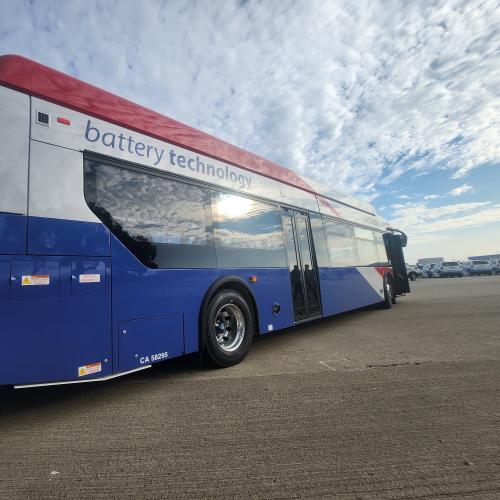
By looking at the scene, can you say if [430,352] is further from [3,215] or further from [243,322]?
[3,215]

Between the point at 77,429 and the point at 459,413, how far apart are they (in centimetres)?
352

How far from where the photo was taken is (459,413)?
329 cm

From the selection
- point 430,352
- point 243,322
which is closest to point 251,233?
point 243,322

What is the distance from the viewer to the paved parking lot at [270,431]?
7.55 feet

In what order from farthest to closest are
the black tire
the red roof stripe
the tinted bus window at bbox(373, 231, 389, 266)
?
the black tire, the tinted bus window at bbox(373, 231, 389, 266), the red roof stripe

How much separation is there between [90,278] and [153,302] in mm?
823

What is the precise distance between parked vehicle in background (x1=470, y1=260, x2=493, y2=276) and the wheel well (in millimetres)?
44105

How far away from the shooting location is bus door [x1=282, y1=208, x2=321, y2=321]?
676cm

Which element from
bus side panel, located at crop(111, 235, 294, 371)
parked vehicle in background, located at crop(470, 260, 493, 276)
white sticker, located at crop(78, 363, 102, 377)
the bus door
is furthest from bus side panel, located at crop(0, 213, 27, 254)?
parked vehicle in background, located at crop(470, 260, 493, 276)

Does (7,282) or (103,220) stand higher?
(103,220)

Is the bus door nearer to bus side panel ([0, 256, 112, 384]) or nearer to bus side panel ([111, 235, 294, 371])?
bus side panel ([111, 235, 294, 371])

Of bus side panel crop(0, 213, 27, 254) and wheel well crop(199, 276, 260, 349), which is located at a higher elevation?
bus side panel crop(0, 213, 27, 254)

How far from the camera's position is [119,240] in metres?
3.88

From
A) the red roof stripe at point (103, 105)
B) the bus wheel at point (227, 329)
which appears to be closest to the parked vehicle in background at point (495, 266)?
the red roof stripe at point (103, 105)
